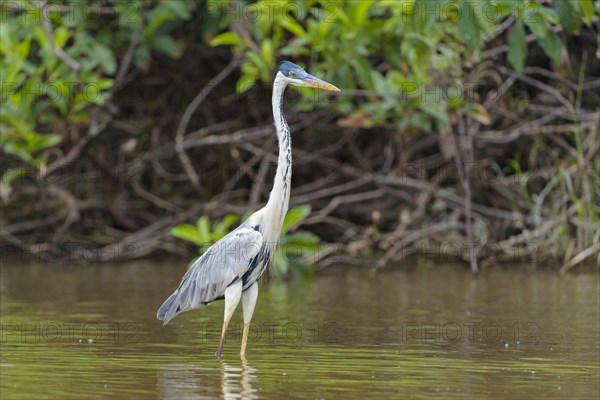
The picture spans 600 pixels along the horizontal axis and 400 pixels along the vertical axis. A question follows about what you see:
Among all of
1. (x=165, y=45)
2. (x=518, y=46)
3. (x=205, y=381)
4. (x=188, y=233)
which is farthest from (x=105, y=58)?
(x=205, y=381)

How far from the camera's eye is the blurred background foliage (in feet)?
37.7

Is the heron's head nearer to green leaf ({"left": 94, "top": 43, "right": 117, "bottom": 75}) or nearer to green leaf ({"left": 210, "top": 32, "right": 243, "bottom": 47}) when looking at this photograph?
green leaf ({"left": 210, "top": 32, "right": 243, "bottom": 47})

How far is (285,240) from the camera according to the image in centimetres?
1120

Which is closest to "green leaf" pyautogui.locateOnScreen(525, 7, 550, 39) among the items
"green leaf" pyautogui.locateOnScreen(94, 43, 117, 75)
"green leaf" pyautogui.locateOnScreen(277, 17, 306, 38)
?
"green leaf" pyautogui.locateOnScreen(277, 17, 306, 38)

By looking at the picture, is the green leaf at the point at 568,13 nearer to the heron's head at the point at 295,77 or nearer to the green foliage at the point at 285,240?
the heron's head at the point at 295,77

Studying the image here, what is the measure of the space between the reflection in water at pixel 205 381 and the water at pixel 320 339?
0.01m

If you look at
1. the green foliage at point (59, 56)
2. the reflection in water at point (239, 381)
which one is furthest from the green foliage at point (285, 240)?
the reflection in water at point (239, 381)

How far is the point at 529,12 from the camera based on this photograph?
383 inches

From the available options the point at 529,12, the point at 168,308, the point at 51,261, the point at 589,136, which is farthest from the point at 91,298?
the point at 589,136

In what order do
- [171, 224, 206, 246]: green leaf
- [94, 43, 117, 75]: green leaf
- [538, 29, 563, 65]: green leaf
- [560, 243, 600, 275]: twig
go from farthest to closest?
[94, 43, 117, 75]: green leaf
[560, 243, 600, 275]: twig
[171, 224, 206, 246]: green leaf
[538, 29, 563, 65]: green leaf

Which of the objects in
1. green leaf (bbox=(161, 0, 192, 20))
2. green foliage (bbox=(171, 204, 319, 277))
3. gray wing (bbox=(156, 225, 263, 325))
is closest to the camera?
gray wing (bbox=(156, 225, 263, 325))

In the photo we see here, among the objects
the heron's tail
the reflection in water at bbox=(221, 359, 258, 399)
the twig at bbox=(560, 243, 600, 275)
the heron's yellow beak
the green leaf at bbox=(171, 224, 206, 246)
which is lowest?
the reflection in water at bbox=(221, 359, 258, 399)

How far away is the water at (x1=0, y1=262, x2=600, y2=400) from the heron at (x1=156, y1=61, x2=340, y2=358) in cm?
28

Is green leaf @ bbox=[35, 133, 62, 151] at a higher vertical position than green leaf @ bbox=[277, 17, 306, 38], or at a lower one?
lower
